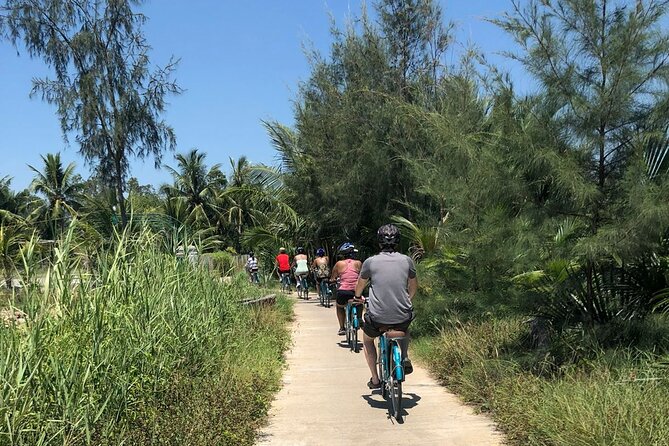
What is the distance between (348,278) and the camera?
10789 mm

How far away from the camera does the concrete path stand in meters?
5.56

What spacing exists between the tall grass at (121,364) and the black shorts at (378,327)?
1327 mm

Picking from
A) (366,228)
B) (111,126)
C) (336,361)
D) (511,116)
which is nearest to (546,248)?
(511,116)

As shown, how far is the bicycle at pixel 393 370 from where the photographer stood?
603 cm

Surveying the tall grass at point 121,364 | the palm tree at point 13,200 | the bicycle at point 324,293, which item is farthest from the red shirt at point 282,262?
the palm tree at point 13,200

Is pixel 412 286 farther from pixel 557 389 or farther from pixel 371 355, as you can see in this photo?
pixel 557 389

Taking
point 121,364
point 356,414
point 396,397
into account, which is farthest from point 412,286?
point 121,364

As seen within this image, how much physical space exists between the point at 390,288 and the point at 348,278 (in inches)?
171

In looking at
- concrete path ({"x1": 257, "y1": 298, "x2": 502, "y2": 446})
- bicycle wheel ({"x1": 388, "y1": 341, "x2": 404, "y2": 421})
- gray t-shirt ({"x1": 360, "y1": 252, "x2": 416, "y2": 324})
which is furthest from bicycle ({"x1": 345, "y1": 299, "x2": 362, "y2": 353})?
bicycle wheel ({"x1": 388, "y1": 341, "x2": 404, "y2": 421})

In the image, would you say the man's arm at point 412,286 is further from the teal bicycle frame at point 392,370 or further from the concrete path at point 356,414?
the concrete path at point 356,414

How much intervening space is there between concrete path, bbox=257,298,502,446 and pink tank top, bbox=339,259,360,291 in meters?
1.53

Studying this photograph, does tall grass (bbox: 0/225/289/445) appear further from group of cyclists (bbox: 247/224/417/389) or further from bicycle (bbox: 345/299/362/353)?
bicycle (bbox: 345/299/362/353)

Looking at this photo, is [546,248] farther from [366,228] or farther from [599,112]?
[366,228]

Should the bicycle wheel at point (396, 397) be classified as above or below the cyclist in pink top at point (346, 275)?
below
